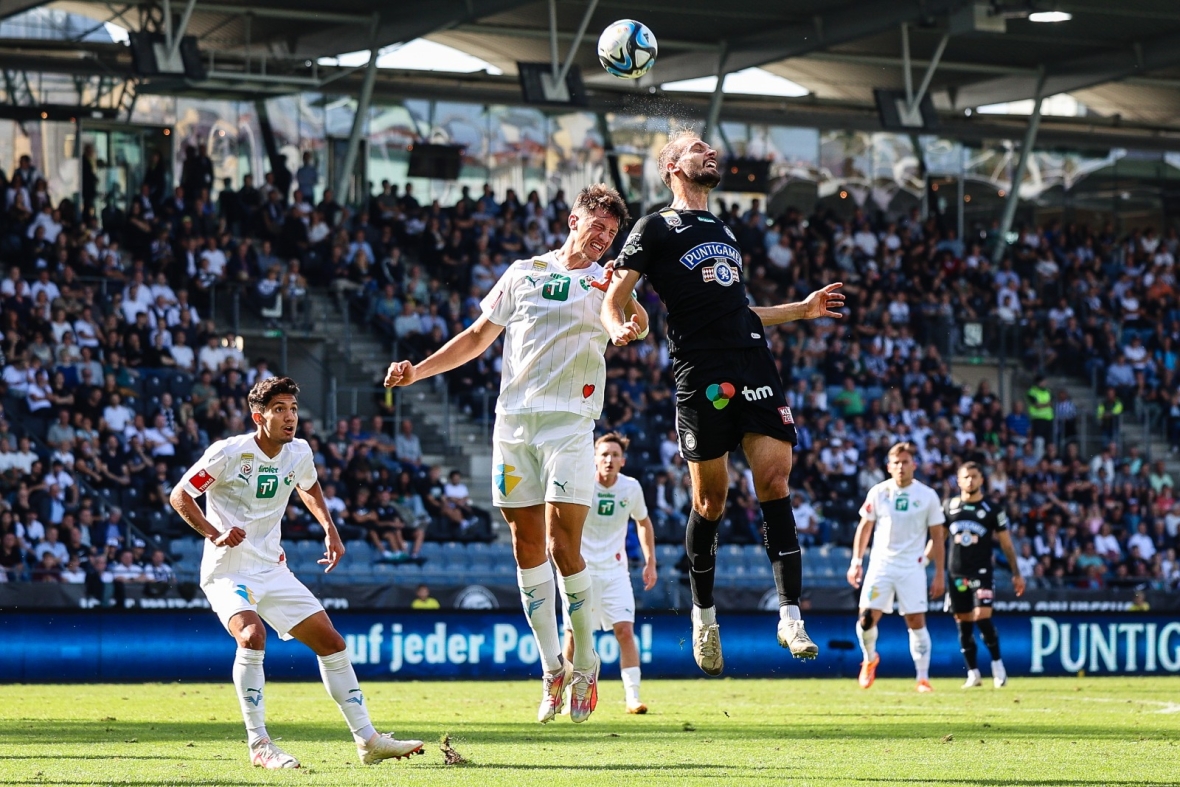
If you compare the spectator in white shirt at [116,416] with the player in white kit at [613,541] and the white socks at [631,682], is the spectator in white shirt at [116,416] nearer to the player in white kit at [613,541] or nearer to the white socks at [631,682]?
the player in white kit at [613,541]

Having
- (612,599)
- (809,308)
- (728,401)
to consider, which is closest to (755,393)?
(728,401)

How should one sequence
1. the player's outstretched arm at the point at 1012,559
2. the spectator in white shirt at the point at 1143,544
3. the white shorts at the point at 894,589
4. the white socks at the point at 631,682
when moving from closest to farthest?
the white socks at the point at 631,682
the white shorts at the point at 894,589
the player's outstretched arm at the point at 1012,559
the spectator in white shirt at the point at 1143,544

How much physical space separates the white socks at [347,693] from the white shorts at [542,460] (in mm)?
1295

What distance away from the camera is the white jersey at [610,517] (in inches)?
615

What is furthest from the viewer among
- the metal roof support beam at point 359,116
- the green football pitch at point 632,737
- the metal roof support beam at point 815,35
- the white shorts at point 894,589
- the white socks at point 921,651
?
the metal roof support beam at point 359,116

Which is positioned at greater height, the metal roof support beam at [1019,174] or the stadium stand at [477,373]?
the metal roof support beam at [1019,174]

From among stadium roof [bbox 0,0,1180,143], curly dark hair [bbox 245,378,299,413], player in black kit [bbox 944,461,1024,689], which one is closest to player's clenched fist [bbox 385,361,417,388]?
curly dark hair [bbox 245,378,299,413]

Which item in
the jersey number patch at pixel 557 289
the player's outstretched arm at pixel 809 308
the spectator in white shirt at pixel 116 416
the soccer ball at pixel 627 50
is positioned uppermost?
the soccer ball at pixel 627 50

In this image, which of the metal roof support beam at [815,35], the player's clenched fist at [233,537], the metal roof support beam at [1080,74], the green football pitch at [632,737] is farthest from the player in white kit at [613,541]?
the metal roof support beam at [1080,74]

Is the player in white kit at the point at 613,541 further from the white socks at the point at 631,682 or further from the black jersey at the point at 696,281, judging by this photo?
the black jersey at the point at 696,281

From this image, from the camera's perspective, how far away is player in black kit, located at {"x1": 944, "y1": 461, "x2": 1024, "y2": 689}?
19297 millimetres

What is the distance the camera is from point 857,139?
41688 mm

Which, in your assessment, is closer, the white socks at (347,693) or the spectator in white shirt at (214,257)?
the white socks at (347,693)

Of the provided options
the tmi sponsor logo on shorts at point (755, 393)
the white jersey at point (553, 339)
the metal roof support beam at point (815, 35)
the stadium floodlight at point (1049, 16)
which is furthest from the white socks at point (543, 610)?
the stadium floodlight at point (1049, 16)
